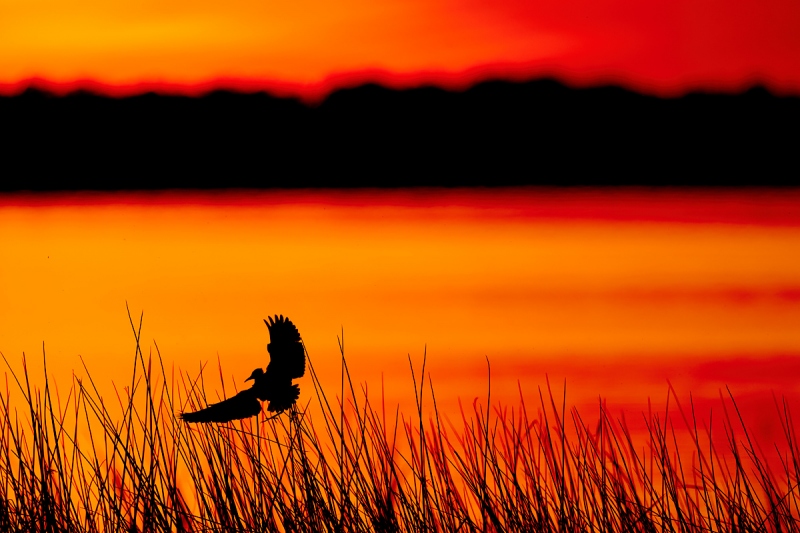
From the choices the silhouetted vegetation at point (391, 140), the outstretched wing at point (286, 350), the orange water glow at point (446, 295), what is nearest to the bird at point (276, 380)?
the outstretched wing at point (286, 350)

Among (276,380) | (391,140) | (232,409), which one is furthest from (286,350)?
(391,140)

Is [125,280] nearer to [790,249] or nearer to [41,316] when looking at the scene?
[41,316]

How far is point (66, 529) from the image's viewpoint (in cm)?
372

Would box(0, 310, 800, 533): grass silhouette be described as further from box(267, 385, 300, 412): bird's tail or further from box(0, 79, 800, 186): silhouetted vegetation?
Result: box(0, 79, 800, 186): silhouetted vegetation

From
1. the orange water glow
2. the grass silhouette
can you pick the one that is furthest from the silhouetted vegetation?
the grass silhouette

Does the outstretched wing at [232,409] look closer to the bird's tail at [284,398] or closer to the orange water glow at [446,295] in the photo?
the bird's tail at [284,398]

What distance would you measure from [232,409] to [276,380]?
0.21 meters

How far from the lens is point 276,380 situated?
365cm

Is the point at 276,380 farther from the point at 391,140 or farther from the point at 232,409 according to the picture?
the point at 391,140

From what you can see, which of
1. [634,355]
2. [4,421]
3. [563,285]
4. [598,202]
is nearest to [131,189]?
[598,202]

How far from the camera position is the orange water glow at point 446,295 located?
8.37 m

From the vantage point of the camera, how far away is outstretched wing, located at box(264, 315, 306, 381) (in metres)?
3.62

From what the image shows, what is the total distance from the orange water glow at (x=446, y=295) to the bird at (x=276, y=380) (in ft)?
4.92

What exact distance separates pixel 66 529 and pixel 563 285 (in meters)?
9.32
